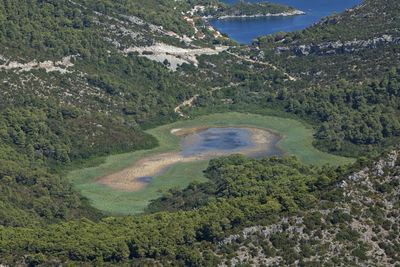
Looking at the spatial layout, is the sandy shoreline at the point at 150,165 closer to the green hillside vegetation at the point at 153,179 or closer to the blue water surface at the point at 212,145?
the blue water surface at the point at 212,145

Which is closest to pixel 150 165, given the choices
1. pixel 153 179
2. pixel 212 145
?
pixel 153 179

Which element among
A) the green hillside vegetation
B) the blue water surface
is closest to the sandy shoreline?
the blue water surface

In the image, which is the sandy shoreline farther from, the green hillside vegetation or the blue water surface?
the green hillside vegetation

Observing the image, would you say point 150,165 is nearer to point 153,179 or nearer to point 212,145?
point 153,179

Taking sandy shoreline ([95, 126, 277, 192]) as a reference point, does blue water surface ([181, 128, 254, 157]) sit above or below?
above

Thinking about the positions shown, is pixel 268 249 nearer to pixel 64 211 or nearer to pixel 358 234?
pixel 358 234

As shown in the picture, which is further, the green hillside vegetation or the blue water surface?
the blue water surface

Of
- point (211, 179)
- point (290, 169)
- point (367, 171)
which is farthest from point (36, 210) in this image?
point (367, 171)

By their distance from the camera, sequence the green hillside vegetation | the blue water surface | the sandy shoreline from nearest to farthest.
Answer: the green hillside vegetation, the sandy shoreline, the blue water surface

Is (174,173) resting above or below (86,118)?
below

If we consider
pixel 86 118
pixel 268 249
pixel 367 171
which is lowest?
pixel 268 249

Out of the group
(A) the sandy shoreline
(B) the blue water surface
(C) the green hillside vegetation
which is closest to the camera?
(C) the green hillside vegetation
